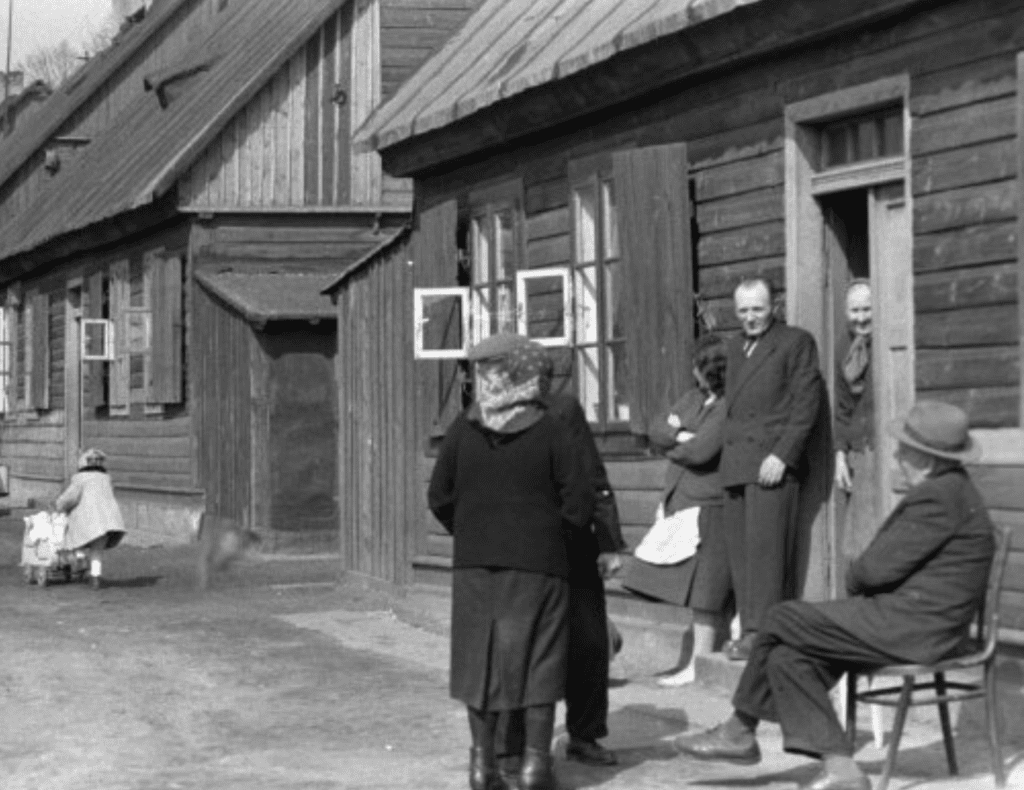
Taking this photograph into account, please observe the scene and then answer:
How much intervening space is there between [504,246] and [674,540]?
394 centimetres

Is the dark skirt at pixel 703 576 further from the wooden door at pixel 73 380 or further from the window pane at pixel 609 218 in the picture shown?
the wooden door at pixel 73 380

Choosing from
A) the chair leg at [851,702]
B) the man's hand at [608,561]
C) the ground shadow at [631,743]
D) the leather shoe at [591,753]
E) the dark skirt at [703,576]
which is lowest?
the ground shadow at [631,743]

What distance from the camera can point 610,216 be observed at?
45.6 feet

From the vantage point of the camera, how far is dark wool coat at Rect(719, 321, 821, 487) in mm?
11164

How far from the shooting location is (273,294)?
24266mm

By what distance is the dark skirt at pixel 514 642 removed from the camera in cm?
904

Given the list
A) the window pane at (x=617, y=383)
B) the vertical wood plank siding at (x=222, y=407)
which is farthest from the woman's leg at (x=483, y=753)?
the vertical wood plank siding at (x=222, y=407)

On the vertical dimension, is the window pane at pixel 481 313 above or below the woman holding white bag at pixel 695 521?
above

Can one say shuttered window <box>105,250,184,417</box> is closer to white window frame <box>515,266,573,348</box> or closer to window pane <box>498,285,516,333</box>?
window pane <box>498,285,516,333</box>

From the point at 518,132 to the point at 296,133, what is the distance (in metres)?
10.6

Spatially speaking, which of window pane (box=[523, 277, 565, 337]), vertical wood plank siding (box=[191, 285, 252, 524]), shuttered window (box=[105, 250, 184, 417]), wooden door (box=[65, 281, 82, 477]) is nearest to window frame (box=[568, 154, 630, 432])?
→ window pane (box=[523, 277, 565, 337])

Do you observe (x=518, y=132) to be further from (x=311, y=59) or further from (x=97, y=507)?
(x=311, y=59)

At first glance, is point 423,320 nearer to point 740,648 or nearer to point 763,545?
point 740,648

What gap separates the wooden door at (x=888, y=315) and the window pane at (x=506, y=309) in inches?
156
